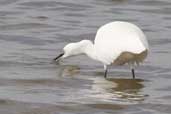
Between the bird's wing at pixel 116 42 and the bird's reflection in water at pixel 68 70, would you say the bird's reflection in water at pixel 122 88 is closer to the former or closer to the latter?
the bird's wing at pixel 116 42

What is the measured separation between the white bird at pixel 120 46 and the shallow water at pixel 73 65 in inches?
11.5

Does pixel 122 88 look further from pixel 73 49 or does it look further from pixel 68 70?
pixel 73 49

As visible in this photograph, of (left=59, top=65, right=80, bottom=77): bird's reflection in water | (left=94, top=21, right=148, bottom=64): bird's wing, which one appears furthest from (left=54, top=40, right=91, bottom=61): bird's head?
(left=94, top=21, right=148, bottom=64): bird's wing

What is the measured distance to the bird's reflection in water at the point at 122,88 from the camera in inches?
359

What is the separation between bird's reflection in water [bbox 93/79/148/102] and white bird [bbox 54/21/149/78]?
0.62 ft

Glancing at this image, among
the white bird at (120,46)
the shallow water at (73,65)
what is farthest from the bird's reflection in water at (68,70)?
the white bird at (120,46)

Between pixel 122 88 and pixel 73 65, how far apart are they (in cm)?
148

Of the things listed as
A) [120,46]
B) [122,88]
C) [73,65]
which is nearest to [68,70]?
[73,65]

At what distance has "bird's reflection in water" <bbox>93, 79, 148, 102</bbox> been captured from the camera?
29.9 ft

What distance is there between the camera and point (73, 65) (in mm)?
11039

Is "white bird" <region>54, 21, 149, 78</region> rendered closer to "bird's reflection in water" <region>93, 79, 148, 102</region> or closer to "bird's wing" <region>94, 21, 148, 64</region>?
"bird's wing" <region>94, 21, 148, 64</region>

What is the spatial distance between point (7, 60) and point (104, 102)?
2423mm

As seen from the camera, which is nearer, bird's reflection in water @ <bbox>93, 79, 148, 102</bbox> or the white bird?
bird's reflection in water @ <bbox>93, 79, 148, 102</bbox>

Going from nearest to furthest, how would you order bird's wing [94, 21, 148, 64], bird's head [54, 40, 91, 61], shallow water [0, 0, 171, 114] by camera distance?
shallow water [0, 0, 171, 114]
bird's wing [94, 21, 148, 64]
bird's head [54, 40, 91, 61]
